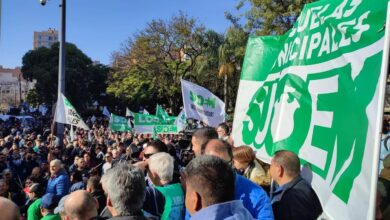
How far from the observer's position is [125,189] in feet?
8.66

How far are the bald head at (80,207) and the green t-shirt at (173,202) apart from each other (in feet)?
1.83

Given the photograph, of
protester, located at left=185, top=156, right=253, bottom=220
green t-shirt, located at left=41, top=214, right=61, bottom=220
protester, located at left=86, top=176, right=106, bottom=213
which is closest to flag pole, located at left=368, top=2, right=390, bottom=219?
protester, located at left=185, top=156, right=253, bottom=220

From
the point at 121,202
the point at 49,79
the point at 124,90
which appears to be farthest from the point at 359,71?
the point at 49,79

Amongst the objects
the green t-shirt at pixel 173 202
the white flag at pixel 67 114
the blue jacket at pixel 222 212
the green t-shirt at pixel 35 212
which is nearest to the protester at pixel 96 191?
the green t-shirt at pixel 35 212

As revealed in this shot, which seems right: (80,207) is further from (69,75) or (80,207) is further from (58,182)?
(69,75)

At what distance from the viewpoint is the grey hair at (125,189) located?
2.59 metres

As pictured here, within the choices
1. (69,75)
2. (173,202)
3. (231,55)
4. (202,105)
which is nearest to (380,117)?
(173,202)

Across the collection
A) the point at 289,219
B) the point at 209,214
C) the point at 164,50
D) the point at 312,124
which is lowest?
the point at 289,219

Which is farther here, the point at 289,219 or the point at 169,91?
the point at 169,91

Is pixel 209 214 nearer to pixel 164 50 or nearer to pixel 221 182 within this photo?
pixel 221 182

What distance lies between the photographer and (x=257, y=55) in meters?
4.62

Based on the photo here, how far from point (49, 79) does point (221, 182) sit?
41.3 m

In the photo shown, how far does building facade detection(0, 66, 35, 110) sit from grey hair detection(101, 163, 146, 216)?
7529 centimetres

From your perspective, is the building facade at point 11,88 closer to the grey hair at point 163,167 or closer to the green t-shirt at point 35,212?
the green t-shirt at point 35,212
